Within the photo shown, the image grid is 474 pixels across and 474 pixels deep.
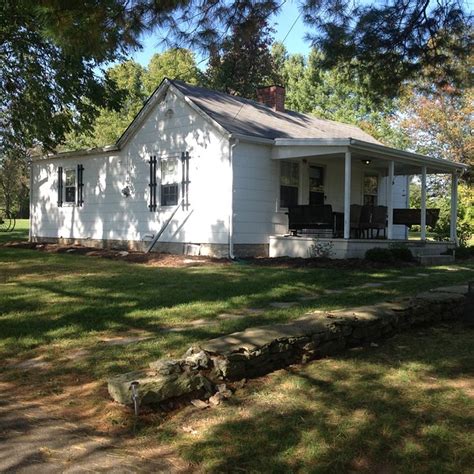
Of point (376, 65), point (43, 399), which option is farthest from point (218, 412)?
point (376, 65)

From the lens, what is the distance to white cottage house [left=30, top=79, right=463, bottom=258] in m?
13.5

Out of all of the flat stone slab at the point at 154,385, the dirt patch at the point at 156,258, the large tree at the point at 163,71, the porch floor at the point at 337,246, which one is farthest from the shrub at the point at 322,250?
the large tree at the point at 163,71

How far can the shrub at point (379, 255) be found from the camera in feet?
39.5

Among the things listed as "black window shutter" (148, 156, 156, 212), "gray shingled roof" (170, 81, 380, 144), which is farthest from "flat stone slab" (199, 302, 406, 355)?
"black window shutter" (148, 156, 156, 212)

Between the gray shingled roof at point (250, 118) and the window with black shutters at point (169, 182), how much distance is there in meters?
1.82

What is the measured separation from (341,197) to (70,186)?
9.12 metres

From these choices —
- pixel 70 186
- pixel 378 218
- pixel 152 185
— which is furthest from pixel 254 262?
pixel 70 186

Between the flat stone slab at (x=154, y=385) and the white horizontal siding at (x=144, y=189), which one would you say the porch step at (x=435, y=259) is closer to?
the white horizontal siding at (x=144, y=189)

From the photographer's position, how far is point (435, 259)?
13.5 meters

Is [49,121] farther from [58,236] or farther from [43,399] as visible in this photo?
[43,399]

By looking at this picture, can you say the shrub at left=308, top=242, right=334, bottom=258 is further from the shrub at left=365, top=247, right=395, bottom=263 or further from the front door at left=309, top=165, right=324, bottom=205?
the front door at left=309, top=165, right=324, bottom=205

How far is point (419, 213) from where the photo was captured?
15.7 meters

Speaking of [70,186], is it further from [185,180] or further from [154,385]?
[154,385]

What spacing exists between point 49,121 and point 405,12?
11539 millimetres
